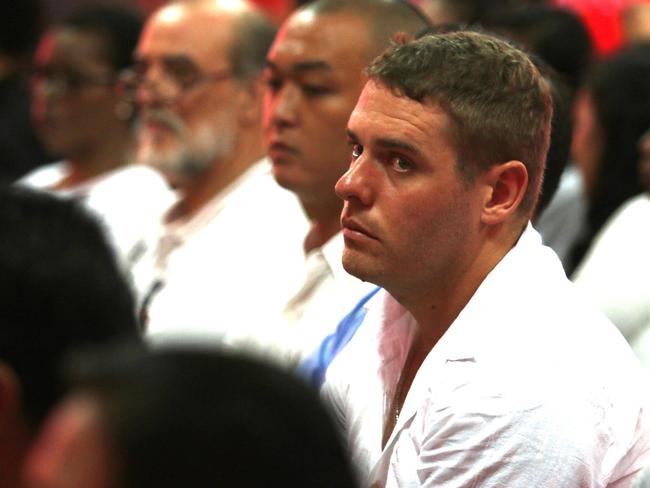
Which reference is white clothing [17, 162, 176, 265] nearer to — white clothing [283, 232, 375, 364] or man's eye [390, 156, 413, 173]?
white clothing [283, 232, 375, 364]

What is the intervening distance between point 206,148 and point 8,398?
2.94m

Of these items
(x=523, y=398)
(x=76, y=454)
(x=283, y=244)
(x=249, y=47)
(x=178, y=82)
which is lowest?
(x=283, y=244)

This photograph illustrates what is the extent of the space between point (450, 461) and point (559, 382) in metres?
0.22

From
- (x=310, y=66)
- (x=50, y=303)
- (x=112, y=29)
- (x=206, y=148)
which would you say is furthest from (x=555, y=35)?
(x=50, y=303)

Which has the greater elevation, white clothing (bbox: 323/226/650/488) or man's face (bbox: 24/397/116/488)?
man's face (bbox: 24/397/116/488)

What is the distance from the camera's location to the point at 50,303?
160 centimetres

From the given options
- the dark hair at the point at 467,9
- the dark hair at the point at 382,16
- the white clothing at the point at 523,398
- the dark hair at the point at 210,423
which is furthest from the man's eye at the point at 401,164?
the dark hair at the point at 467,9

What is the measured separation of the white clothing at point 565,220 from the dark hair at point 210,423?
325 cm

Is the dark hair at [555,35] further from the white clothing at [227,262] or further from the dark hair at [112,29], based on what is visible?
the dark hair at [112,29]

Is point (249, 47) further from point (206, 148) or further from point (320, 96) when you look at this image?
point (320, 96)

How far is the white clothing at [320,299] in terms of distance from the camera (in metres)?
3.06

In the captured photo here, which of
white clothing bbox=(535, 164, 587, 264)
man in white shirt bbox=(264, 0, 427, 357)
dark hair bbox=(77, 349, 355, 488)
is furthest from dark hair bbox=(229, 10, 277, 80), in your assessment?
dark hair bbox=(77, 349, 355, 488)

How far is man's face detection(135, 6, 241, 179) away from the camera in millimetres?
4469

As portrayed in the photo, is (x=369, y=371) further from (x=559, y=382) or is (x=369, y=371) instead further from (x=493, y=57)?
(x=493, y=57)
